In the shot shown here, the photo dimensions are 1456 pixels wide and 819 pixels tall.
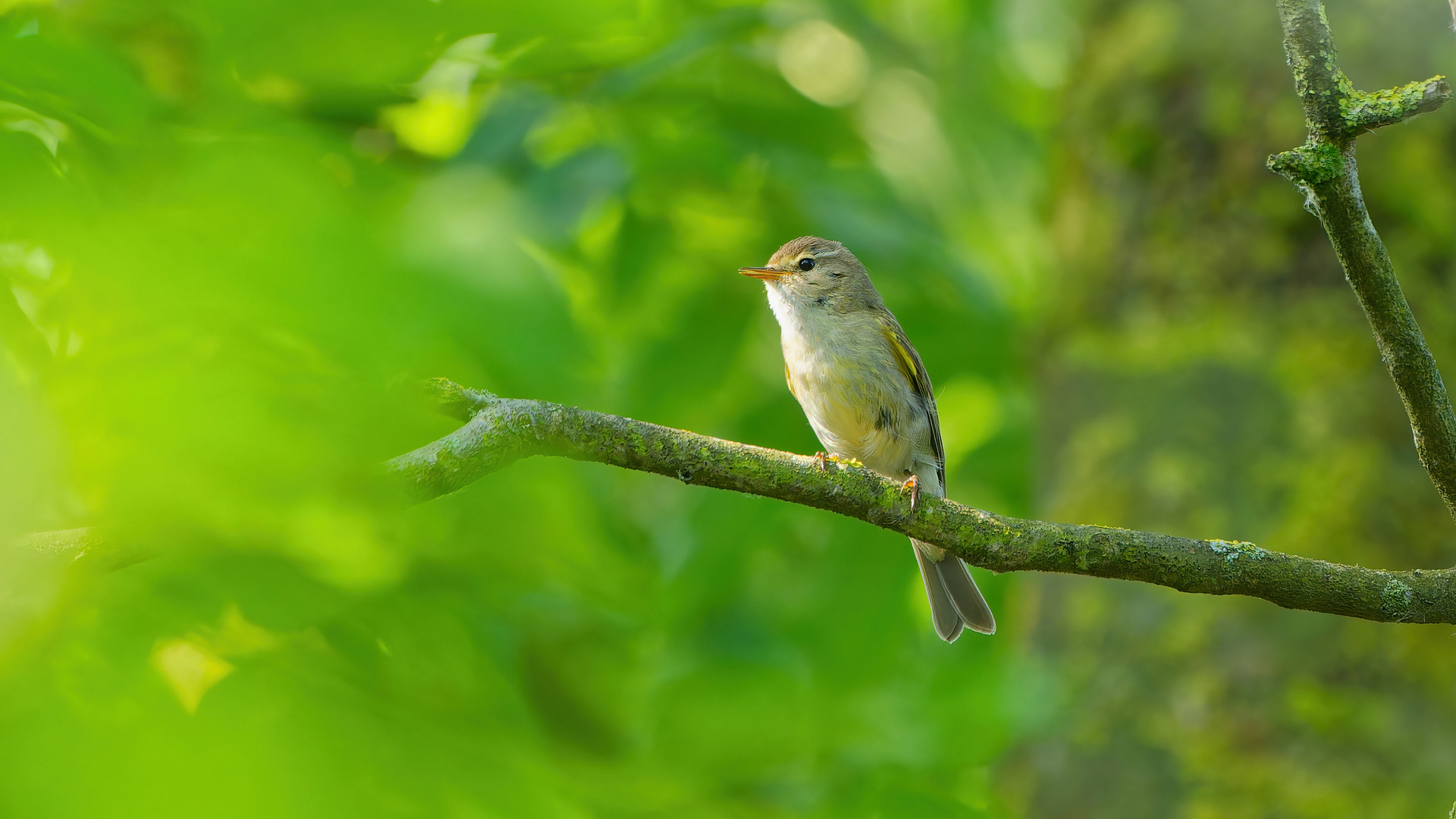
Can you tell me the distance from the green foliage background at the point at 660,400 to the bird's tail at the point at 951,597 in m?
0.22

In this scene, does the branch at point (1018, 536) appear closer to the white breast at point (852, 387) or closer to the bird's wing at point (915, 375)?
the white breast at point (852, 387)

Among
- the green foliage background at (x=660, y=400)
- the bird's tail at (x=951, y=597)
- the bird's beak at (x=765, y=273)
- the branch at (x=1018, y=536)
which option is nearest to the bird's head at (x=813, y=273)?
the bird's beak at (x=765, y=273)

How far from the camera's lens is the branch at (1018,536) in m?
2.21

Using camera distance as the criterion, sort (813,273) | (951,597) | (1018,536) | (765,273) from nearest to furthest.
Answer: (1018,536)
(765,273)
(951,597)
(813,273)

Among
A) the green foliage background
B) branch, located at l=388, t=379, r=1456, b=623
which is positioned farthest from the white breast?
branch, located at l=388, t=379, r=1456, b=623

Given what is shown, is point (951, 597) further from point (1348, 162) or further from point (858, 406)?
point (1348, 162)

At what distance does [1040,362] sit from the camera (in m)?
6.31

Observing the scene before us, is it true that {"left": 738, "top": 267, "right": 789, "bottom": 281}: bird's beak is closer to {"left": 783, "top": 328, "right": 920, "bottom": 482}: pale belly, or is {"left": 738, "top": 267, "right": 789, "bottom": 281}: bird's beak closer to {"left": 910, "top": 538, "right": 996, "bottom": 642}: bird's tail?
{"left": 783, "top": 328, "right": 920, "bottom": 482}: pale belly

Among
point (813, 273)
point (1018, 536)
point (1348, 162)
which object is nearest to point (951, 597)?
point (813, 273)

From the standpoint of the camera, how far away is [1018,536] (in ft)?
7.88

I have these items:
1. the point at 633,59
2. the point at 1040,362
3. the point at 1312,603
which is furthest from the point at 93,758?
the point at 1040,362

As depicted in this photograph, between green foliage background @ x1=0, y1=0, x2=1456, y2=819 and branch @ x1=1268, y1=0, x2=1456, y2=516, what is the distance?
1.25 metres

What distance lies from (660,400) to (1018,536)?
2408 mm

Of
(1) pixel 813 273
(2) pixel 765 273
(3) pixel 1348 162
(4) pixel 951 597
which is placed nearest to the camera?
(3) pixel 1348 162
